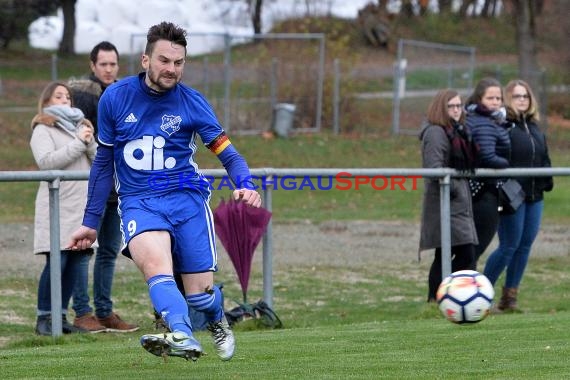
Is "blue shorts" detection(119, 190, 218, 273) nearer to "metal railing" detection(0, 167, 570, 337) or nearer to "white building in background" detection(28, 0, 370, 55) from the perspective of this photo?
"metal railing" detection(0, 167, 570, 337)

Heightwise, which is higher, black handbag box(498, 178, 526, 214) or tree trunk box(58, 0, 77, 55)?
tree trunk box(58, 0, 77, 55)

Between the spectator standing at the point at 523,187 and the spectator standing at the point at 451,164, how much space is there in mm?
546

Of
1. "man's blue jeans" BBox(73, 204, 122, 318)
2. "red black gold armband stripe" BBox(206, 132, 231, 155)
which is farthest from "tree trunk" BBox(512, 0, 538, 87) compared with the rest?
"red black gold armband stripe" BBox(206, 132, 231, 155)

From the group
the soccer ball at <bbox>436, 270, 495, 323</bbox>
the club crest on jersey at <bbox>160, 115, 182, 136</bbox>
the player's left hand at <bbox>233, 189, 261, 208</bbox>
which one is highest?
the club crest on jersey at <bbox>160, 115, 182, 136</bbox>

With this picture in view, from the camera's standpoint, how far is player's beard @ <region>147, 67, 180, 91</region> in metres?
6.64

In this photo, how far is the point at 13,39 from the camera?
3791 centimetres

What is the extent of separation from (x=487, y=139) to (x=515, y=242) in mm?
1122

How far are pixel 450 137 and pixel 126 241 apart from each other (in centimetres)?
473

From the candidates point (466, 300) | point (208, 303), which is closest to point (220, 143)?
point (208, 303)

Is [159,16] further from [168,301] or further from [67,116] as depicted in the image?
[168,301]

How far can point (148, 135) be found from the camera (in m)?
6.68

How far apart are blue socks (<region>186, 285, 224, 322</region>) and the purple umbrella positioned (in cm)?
318

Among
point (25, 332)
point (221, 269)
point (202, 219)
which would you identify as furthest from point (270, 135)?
point (202, 219)

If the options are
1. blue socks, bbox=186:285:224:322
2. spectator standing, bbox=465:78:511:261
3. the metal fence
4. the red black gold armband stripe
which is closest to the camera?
blue socks, bbox=186:285:224:322
